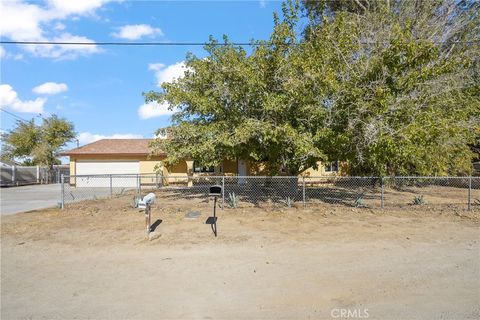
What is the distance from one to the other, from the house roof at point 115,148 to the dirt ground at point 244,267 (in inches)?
701

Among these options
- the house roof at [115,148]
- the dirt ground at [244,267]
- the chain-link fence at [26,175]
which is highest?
the house roof at [115,148]

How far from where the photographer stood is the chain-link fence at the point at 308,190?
46.6 feet

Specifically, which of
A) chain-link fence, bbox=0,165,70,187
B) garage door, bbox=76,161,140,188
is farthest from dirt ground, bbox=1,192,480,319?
chain-link fence, bbox=0,165,70,187

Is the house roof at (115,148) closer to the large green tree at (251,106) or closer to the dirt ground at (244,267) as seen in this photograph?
the large green tree at (251,106)

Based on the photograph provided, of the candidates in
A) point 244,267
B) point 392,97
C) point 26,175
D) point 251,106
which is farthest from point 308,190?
point 26,175

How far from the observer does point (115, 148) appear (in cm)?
3064

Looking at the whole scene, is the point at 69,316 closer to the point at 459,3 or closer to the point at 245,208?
the point at 245,208

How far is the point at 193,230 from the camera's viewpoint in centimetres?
998

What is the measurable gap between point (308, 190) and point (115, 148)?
56.4ft

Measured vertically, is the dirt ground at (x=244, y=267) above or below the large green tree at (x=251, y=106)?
below

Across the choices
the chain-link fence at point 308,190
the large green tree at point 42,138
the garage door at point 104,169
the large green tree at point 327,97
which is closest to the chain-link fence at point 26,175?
the large green tree at point 42,138

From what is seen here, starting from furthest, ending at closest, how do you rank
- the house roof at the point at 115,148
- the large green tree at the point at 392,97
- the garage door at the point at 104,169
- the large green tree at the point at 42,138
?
the large green tree at the point at 42,138, the garage door at the point at 104,169, the house roof at the point at 115,148, the large green tree at the point at 392,97

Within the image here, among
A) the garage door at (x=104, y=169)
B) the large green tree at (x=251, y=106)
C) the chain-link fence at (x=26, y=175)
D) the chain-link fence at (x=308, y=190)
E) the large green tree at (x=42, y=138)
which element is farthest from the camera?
the large green tree at (x=42, y=138)

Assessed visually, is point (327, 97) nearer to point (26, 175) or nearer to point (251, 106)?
point (251, 106)
